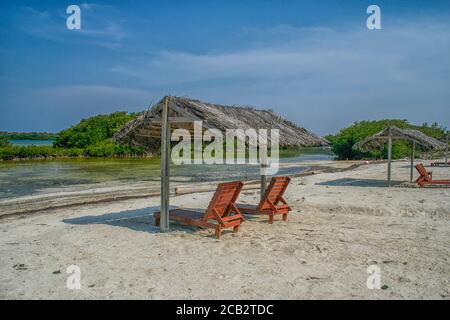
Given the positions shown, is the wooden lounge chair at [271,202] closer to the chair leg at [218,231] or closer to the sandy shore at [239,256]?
the sandy shore at [239,256]

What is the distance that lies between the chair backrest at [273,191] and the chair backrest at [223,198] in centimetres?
87

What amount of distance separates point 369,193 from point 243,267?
7.53 m

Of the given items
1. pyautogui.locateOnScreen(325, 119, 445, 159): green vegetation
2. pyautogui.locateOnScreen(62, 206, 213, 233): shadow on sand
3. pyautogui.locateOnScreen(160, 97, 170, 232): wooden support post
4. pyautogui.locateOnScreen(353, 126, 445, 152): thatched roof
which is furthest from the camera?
pyautogui.locateOnScreen(325, 119, 445, 159): green vegetation

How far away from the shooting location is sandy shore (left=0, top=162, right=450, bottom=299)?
413 centimetres

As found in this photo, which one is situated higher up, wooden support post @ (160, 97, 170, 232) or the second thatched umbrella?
the second thatched umbrella

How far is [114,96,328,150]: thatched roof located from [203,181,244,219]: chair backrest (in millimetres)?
929

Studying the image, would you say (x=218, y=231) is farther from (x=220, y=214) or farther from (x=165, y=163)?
(x=165, y=163)

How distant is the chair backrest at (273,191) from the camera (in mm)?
7160

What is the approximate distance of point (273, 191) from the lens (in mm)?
7277

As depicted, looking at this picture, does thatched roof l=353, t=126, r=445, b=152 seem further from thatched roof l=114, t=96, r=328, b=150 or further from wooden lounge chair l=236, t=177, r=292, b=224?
wooden lounge chair l=236, t=177, r=292, b=224

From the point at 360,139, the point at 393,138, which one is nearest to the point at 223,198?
the point at 393,138

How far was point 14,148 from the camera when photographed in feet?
116

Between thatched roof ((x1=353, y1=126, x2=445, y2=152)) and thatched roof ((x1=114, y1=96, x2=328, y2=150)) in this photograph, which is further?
thatched roof ((x1=353, y1=126, x2=445, y2=152))

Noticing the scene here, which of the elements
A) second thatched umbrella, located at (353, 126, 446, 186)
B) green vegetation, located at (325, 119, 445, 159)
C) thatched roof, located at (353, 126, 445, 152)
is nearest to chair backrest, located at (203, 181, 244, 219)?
A: second thatched umbrella, located at (353, 126, 446, 186)
